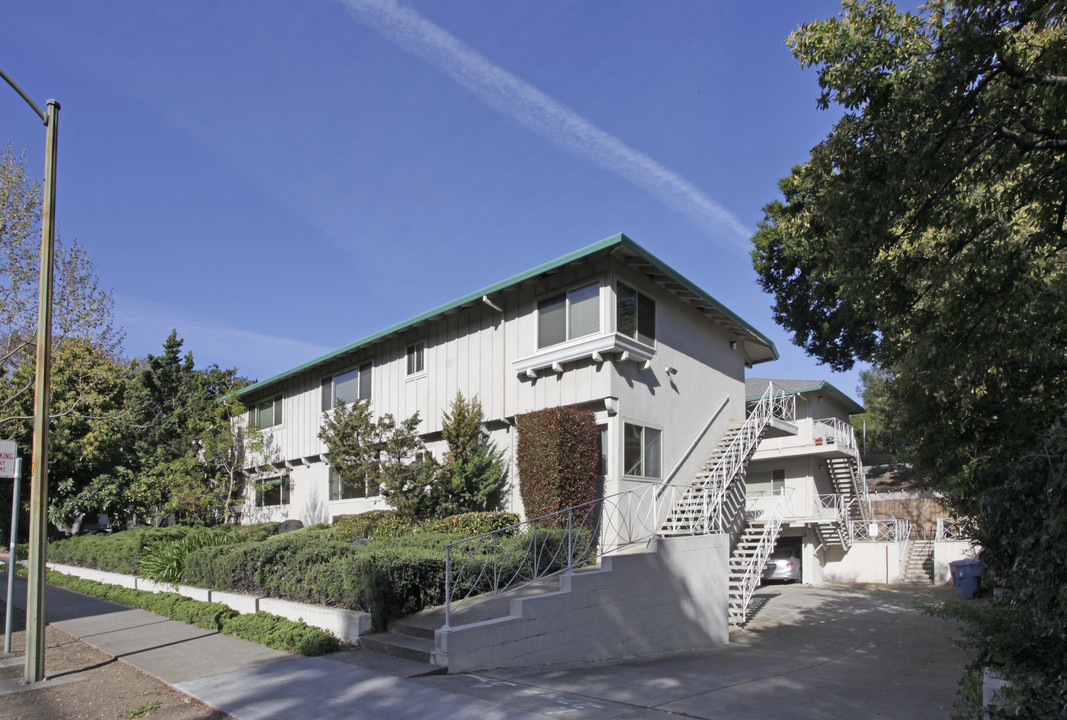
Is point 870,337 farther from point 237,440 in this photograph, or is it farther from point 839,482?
point 237,440

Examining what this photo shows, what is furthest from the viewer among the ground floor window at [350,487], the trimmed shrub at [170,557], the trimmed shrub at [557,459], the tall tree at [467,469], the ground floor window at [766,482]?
the ground floor window at [766,482]

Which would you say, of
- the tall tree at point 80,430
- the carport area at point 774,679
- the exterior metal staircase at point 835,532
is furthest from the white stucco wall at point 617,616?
the tall tree at point 80,430

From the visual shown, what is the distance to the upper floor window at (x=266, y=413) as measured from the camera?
81.2 ft

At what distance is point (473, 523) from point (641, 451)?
380cm

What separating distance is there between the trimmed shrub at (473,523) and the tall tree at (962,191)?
788cm

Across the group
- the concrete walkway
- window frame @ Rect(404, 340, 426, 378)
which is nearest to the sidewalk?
the concrete walkway

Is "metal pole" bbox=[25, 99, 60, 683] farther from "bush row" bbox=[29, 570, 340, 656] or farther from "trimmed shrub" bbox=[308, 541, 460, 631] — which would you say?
"trimmed shrub" bbox=[308, 541, 460, 631]

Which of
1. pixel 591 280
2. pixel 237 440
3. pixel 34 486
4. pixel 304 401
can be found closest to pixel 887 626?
pixel 591 280

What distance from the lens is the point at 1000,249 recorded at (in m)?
8.29

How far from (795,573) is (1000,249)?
17.6 metres

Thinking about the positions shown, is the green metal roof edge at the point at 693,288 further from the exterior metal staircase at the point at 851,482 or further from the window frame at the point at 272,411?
the window frame at the point at 272,411

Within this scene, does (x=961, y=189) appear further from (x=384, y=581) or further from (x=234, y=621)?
(x=234, y=621)

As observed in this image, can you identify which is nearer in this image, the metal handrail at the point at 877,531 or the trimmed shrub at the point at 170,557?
the trimmed shrub at the point at 170,557

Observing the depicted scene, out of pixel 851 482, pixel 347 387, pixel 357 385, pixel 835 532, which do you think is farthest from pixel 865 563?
pixel 347 387
